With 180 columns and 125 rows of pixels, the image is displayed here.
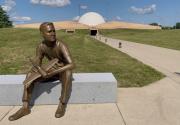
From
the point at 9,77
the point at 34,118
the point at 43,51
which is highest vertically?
the point at 43,51

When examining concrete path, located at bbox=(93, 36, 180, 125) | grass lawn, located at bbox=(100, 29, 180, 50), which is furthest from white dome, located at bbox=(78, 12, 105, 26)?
concrete path, located at bbox=(93, 36, 180, 125)

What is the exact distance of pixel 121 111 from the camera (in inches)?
250

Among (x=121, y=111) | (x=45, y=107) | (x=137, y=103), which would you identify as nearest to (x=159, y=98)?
(x=137, y=103)

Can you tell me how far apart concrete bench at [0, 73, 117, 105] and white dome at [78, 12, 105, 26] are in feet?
474

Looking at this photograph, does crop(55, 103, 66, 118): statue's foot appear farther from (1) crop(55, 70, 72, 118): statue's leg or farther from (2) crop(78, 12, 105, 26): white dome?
(2) crop(78, 12, 105, 26): white dome

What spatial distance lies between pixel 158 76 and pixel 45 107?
204 inches

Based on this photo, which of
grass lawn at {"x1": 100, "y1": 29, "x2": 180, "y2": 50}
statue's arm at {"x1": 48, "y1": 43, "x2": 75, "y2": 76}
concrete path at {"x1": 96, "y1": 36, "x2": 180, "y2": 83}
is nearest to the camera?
statue's arm at {"x1": 48, "y1": 43, "x2": 75, "y2": 76}

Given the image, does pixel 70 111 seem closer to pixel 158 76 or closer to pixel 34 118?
pixel 34 118

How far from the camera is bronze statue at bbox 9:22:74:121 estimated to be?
20.2 feet

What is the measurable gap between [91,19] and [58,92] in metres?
150

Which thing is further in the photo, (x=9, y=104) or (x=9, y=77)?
(x=9, y=77)

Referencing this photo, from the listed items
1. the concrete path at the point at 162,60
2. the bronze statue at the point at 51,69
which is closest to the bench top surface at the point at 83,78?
the bronze statue at the point at 51,69

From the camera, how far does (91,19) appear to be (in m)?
155

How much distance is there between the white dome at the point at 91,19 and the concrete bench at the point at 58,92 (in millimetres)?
144511
